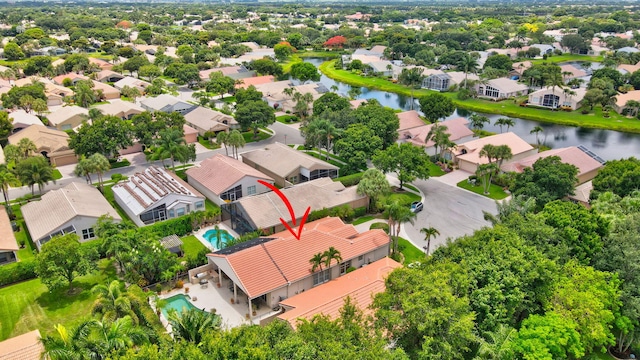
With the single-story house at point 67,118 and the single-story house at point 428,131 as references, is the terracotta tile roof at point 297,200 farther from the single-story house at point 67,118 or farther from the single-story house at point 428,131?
the single-story house at point 67,118

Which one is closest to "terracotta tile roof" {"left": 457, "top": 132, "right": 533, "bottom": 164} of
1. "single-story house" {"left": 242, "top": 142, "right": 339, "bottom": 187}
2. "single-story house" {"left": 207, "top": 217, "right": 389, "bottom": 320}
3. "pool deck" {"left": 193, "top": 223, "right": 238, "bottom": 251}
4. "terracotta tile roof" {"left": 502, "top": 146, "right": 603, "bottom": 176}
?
"terracotta tile roof" {"left": 502, "top": 146, "right": 603, "bottom": 176}

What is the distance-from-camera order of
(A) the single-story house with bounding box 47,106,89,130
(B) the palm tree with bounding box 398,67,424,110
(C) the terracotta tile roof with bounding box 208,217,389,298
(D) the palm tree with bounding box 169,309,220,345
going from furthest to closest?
(B) the palm tree with bounding box 398,67,424,110 → (A) the single-story house with bounding box 47,106,89,130 → (C) the terracotta tile roof with bounding box 208,217,389,298 → (D) the palm tree with bounding box 169,309,220,345

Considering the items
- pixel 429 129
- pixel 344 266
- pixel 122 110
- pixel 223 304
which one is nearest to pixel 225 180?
pixel 223 304

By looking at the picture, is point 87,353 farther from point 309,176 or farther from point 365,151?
point 365,151

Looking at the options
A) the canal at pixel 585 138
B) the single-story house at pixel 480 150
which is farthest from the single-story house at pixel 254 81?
the single-story house at pixel 480 150

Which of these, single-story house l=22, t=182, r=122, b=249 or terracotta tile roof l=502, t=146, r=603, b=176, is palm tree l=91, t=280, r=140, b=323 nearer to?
single-story house l=22, t=182, r=122, b=249

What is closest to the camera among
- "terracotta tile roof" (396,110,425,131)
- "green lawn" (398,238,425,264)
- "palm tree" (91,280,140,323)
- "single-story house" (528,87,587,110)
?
"palm tree" (91,280,140,323)

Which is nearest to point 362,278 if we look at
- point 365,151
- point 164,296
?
point 164,296
